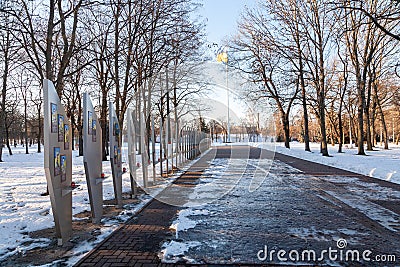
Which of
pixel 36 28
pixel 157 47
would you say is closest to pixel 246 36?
pixel 157 47

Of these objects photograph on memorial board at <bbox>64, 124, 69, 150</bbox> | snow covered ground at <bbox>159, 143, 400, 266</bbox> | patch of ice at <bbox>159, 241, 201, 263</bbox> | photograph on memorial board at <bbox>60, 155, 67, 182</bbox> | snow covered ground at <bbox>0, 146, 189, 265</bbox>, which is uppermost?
photograph on memorial board at <bbox>64, 124, 69, 150</bbox>

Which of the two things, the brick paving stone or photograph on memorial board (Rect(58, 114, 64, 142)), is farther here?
photograph on memorial board (Rect(58, 114, 64, 142))

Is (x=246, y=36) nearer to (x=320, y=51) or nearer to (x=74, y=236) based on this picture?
(x=320, y=51)

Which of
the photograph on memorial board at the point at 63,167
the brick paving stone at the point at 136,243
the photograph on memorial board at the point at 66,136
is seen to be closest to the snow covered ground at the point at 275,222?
the brick paving stone at the point at 136,243

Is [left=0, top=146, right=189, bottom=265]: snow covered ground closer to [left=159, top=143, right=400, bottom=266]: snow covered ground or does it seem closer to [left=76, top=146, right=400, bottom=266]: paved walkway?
[left=76, top=146, right=400, bottom=266]: paved walkway

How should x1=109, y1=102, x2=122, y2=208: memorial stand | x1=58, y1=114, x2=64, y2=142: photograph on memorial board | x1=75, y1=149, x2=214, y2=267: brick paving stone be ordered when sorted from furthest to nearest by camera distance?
x1=109, y1=102, x2=122, y2=208: memorial stand → x1=58, y1=114, x2=64, y2=142: photograph on memorial board → x1=75, y1=149, x2=214, y2=267: brick paving stone

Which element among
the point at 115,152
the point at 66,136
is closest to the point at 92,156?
the point at 66,136

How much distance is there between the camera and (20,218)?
657cm

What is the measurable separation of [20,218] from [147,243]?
298 centimetres

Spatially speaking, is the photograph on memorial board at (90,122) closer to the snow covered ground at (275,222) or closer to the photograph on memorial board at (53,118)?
the photograph on memorial board at (53,118)

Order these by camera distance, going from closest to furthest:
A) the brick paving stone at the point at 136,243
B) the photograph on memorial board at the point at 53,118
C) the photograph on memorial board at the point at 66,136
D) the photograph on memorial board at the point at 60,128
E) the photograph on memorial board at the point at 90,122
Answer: the brick paving stone at the point at 136,243 < the photograph on memorial board at the point at 53,118 < the photograph on memorial board at the point at 60,128 < the photograph on memorial board at the point at 66,136 < the photograph on memorial board at the point at 90,122

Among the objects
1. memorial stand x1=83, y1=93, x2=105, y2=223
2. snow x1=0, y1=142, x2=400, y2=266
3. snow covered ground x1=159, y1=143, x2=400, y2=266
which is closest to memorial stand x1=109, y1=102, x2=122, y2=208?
snow x1=0, y1=142, x2=400, y2=266

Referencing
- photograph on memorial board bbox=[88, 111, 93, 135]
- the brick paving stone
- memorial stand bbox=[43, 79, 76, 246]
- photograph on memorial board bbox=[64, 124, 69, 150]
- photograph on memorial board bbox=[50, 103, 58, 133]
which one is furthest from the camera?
photograph on memorial board bbox=[88, 111, 93, 135]

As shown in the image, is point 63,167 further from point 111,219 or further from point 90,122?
point 111,219
